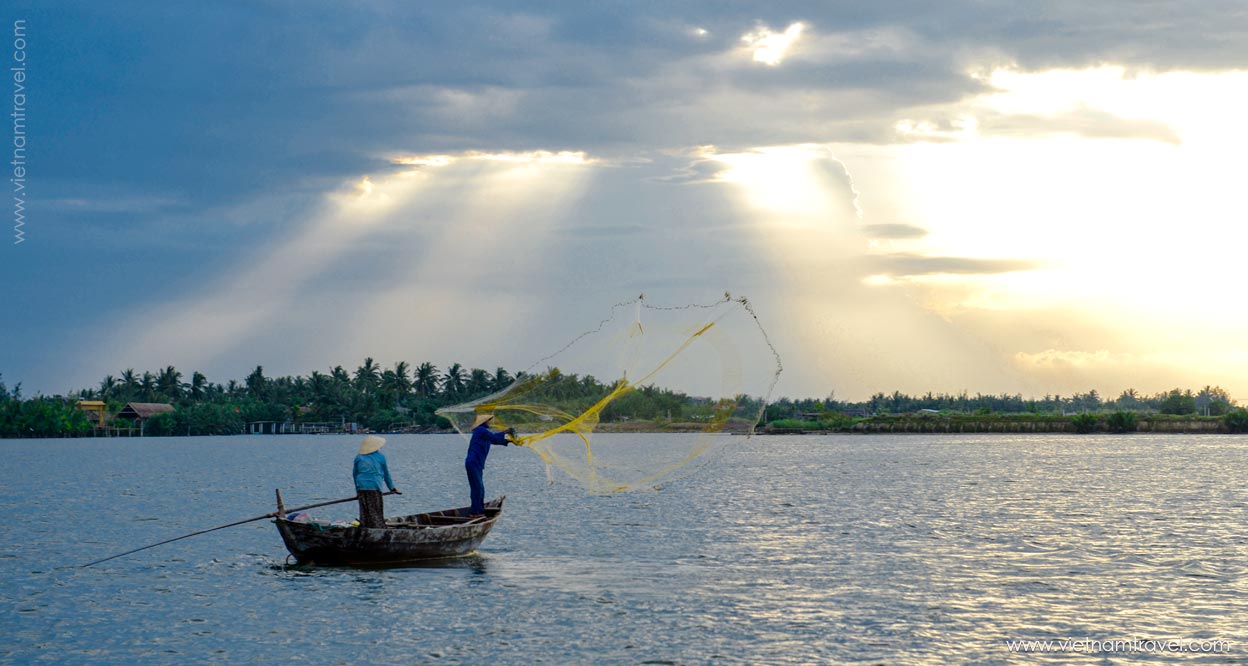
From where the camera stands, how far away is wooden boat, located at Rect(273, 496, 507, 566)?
89.2ft

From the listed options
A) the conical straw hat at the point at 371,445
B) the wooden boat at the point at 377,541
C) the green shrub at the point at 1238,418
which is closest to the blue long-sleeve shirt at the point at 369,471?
the conical straw hat at the point at 371,445

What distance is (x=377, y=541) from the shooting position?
27.5m

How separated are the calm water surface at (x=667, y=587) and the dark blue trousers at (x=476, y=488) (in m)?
1.39

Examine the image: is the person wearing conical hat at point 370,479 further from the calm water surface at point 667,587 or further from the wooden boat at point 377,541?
the calm water surface at point 667,587

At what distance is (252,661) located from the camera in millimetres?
19250

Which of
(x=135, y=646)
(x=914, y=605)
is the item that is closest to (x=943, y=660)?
(x=914, y=605)

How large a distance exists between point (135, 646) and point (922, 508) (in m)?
36.4

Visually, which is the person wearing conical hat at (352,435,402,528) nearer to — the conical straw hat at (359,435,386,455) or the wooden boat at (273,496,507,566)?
the conical straw hat at (359,435,386,455)

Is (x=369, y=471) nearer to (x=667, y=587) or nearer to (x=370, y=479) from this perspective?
(x=370, y=479)

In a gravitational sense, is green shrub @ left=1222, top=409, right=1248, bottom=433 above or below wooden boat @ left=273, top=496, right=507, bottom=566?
above

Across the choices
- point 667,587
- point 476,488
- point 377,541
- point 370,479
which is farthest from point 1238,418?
point 370,479

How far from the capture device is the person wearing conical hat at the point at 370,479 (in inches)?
1070

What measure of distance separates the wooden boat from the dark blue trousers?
0.43 metres

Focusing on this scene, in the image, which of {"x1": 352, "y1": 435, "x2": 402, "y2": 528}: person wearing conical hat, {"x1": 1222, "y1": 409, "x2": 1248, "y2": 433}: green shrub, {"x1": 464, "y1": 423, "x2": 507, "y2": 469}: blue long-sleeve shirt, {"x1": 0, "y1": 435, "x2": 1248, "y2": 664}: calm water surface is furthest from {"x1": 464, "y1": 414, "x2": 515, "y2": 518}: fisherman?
{"x1": 1222, "y1": 409, "x2": 1248, "y2": 433}: green shrub
